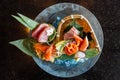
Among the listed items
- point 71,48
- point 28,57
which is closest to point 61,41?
point 71,48

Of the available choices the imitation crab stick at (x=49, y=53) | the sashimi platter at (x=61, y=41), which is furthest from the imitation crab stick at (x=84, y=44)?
the imitation crab stick at (x=49, y=53)

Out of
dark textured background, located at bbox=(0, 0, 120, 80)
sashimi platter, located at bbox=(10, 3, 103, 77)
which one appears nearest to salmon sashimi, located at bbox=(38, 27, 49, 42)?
sashimi platter, located at bbox=(10, 3, 103, 77)

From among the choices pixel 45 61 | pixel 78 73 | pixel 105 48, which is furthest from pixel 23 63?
pixel 105 48

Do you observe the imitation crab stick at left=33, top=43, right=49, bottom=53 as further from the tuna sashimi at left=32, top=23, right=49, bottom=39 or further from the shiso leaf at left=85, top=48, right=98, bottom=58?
the shiso leaf at left=85, top=48, right=98, bottom=58

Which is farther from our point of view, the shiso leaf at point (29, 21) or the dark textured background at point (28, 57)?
the dark textured background at point (28, 57)

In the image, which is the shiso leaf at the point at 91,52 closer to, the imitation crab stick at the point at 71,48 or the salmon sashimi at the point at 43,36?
the imitation crab stick at the point at 71,48

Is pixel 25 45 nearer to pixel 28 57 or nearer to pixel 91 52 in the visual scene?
pixel 28 57

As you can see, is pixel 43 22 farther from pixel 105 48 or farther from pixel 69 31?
pixel 105 48
